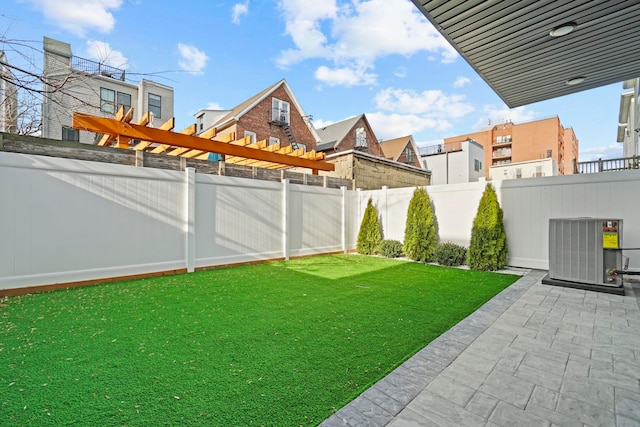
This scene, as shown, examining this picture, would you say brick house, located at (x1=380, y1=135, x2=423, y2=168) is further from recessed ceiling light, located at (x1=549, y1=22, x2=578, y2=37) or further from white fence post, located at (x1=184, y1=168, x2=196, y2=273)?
recessed ceiling light, located at (x1=549, y1=22, x2=578, y2=37)

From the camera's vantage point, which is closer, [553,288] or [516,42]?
[516,42]

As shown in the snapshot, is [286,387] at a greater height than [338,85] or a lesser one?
lesser

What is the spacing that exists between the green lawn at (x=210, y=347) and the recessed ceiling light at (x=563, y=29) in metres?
3.54

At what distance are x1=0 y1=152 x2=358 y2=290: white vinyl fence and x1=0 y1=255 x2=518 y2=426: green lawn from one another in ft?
2.34

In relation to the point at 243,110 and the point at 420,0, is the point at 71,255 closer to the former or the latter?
the point at 420,0

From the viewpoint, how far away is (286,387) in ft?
6.98

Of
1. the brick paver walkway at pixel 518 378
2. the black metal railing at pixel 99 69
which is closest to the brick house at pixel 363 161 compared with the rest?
the brick paver walkway at pixel 518 378

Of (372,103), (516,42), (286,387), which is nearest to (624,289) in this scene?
(516,42)

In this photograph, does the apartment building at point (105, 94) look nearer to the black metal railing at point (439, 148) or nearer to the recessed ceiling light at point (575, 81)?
the recessed ceiling light at point (575, 81)

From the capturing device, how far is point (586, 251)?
16.4 ft

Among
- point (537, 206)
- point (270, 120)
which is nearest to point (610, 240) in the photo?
point (537, 206)

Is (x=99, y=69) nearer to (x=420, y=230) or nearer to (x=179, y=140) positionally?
(x=179, y=140)

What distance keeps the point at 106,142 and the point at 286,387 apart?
25.1 feet

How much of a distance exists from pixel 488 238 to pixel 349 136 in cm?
1390
